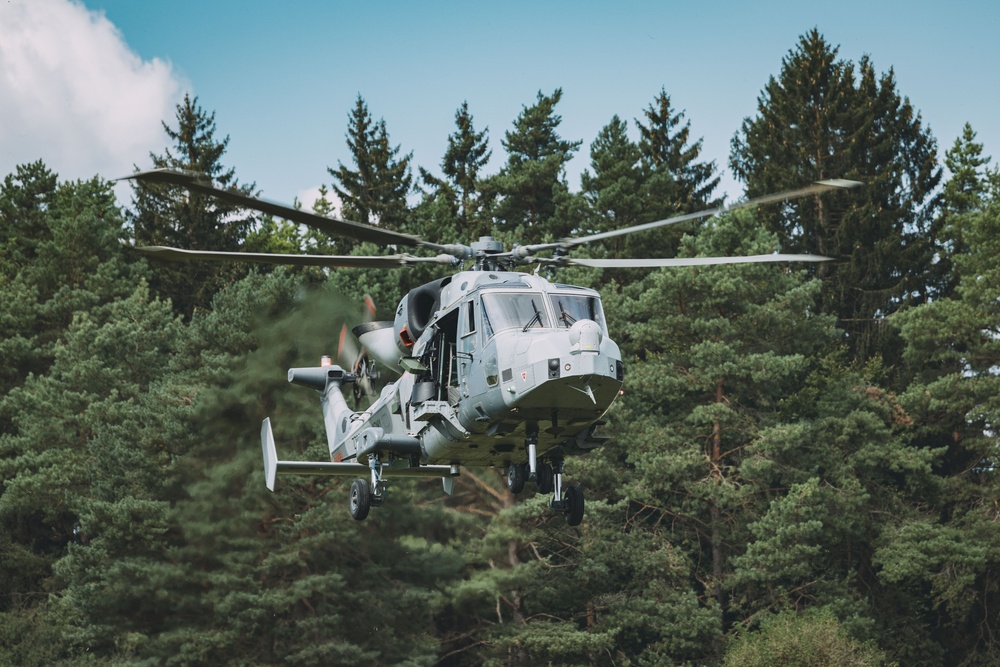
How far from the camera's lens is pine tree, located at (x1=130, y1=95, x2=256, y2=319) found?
47.6 meters

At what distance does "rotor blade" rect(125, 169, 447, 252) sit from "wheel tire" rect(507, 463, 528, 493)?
2.49 m

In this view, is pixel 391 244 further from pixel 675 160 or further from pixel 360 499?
pixel 675 160

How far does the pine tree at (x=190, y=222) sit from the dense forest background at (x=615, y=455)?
0.77 feet

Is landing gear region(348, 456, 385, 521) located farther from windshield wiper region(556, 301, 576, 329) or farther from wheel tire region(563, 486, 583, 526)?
windshield wiper region(556, 301, 576, 329)

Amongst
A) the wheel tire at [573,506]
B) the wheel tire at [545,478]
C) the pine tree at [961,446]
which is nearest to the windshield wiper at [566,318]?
the wheel tire at [545,478]

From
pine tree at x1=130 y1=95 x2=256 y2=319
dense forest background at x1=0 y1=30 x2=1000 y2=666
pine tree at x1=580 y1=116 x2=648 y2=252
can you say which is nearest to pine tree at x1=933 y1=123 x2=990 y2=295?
dense forest background at x1=0 y1=30 x2=1000 y2=666

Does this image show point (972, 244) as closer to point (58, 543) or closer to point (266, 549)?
point (266, 549)

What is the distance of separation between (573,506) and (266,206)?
4933 millimetres

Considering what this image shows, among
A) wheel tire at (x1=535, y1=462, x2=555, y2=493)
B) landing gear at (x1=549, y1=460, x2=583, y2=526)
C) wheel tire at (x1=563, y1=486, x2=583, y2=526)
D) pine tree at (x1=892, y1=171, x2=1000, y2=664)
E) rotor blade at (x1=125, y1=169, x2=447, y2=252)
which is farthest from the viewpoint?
pine tree at (x1=892, y1=171, x2=1000, y2=664)

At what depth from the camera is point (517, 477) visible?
13836 millimetres

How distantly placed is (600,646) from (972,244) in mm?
15138

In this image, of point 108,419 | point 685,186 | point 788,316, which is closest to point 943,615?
point 788,316

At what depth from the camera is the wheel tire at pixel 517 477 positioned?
1374 centimetres

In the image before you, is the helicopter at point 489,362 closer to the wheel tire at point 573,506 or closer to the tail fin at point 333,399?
the wheel tire at point 573,506
